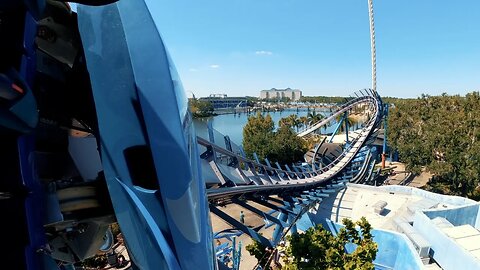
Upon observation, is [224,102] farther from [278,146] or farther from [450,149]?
[450,149]

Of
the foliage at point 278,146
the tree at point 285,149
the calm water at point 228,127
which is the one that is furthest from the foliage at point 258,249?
the tree at point 285,149

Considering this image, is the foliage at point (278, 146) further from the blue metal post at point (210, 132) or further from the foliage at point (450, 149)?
the blue metal post at point (210, 132)

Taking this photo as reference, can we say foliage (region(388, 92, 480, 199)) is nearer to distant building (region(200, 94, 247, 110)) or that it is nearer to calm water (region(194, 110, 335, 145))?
calm water (region(194, 110, 335, 145))

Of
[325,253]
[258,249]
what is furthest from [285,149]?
[325,253]

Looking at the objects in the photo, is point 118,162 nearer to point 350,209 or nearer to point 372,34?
point 350,209

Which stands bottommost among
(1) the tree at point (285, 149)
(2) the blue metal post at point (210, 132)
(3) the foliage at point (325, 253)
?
(1) the tree at point (285, 149)

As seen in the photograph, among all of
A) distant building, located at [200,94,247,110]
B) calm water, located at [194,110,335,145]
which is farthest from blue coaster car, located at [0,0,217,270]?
distant building, located at [200,94,247,110]

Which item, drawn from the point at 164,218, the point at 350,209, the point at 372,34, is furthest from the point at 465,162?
the point at 164,218

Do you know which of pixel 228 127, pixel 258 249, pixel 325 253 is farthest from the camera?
pixel 228 127
